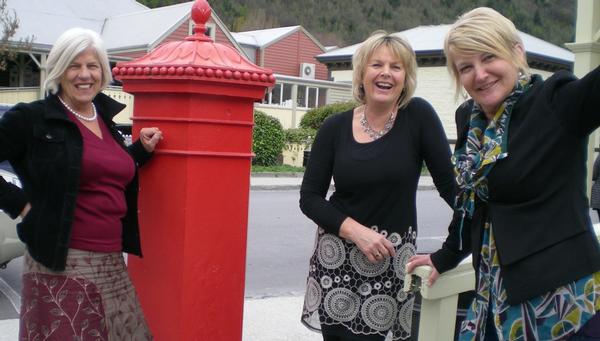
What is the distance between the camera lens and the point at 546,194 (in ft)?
6.26

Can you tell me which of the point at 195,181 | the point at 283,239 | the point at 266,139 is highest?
the point at 195,181

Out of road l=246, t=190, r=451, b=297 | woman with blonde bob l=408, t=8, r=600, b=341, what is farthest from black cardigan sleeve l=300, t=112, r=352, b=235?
road l=246, t=190, r=451, b=297

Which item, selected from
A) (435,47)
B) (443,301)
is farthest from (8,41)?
(443,301)

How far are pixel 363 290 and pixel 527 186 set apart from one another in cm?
97

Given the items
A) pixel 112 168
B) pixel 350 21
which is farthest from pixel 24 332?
pixel 350 21

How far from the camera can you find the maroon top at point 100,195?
2.48 meters

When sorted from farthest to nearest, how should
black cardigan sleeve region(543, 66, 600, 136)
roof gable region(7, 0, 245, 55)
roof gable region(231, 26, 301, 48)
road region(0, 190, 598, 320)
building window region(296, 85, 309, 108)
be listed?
roof gable region(231, 26, 301, 48)
building window region(296, 85, 309, 108)
roof gable region(7, 0, 245, 55)
road region(0, 190, 598, 320)
black cardigan sleeve region(543, 66, 600, 136)

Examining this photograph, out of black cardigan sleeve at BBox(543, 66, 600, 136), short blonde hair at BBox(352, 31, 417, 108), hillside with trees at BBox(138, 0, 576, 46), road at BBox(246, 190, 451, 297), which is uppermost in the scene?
hillside with trees at BBox(138, 0, 576, 46)

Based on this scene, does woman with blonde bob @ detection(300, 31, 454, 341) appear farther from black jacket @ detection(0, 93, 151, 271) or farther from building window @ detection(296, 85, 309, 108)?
building window @ detection(296, 85, 309, 108)

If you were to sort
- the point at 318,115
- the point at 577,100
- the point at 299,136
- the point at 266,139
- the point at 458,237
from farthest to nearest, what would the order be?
the point at 318,115 → the point at 299,136 → the point at 266,139 → the point at 458,237 → the point at 577,100

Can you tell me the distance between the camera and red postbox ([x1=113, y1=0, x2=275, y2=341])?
101 inches

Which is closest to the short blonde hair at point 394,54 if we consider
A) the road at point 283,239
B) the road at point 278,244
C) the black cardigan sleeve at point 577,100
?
the black cardigan sleeve at point 577,100

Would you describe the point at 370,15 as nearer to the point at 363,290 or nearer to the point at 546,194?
the point at 363,290

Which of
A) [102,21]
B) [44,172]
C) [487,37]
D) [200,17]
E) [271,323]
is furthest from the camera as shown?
[102,21]
